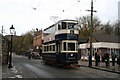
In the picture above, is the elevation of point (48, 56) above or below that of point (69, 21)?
below

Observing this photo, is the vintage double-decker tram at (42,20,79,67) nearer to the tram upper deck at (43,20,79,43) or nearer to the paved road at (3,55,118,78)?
the tram upper deck at (43,20,79,43)

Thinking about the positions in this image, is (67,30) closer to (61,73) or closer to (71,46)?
(71,46)

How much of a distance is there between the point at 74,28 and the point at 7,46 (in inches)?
445

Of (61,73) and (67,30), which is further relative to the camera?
(67,30)

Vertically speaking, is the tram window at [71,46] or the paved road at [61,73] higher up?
the tram window at [71,46]

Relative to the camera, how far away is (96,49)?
44.1 metres

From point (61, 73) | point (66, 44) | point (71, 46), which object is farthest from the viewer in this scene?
point (71, 46)

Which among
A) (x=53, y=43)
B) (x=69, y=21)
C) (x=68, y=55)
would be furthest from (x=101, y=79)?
(x=53, y=43)

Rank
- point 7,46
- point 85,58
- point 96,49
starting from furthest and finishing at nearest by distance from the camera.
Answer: point 85,58 → point 96,49 → point 7,46

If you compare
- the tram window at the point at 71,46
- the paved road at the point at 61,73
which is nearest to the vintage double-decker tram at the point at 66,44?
the tram window at the point at 71,46

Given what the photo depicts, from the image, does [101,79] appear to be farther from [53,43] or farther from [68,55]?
[53,43]

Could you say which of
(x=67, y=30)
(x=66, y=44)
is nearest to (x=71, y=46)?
(x=66, y=44)

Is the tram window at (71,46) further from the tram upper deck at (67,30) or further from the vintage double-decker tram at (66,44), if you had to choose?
the tram upper deck at (67,30)

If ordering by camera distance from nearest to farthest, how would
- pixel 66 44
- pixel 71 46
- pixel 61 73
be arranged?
1. pixel 61 73
2. pixel 66 44
3. pixel 71 46
